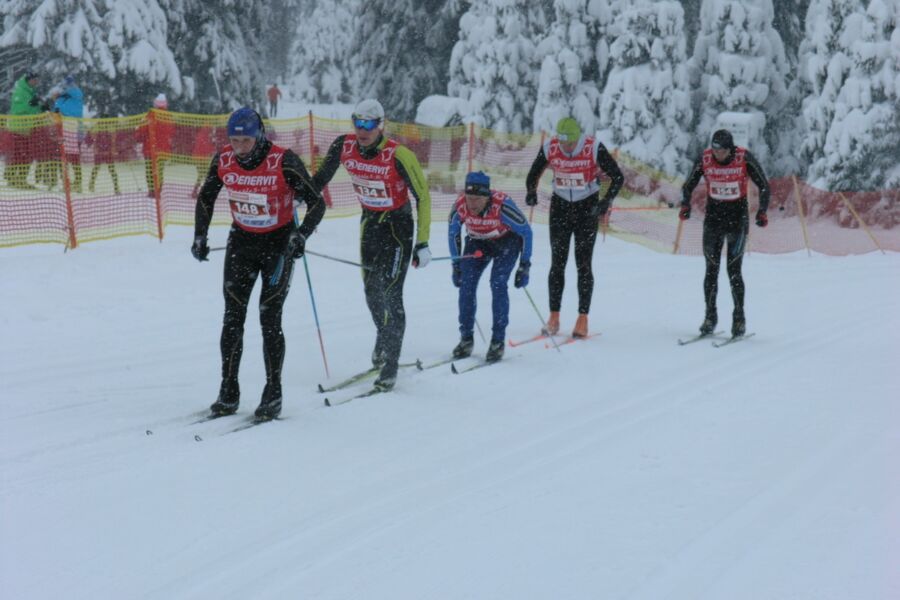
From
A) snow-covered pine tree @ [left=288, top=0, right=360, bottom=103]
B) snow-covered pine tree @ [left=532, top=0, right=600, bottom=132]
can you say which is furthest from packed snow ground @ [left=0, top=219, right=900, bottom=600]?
snow-covered pine tree @ [left=288, top=0, right=360, bottom=103]

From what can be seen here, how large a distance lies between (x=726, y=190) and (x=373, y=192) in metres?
3.88

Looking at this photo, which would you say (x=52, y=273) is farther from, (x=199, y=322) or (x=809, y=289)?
(x=809, y=289)

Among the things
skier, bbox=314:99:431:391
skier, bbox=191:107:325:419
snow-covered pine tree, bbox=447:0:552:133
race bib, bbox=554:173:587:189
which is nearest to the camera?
skier, bbox=191:107:325:419

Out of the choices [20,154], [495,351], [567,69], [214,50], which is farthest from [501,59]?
[495,351]

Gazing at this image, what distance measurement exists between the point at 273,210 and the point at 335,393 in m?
1.65

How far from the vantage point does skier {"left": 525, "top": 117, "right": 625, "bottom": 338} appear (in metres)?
8.97

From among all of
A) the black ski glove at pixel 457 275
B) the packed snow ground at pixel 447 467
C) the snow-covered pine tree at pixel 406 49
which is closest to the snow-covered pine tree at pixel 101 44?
the snow-covered pine tree at pixel 406 49

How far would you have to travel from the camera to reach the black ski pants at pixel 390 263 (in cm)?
721

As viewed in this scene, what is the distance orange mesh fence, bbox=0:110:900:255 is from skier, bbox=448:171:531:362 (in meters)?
6.04

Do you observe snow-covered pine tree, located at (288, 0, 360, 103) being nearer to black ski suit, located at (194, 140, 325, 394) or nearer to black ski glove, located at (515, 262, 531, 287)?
black ski glove, located at (515, 262, 531, 287)

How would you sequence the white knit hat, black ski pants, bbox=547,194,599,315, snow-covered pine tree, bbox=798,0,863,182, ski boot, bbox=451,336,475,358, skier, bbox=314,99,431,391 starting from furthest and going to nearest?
snow-covered pine tree, bbox=798,0,863,182 → black ski pants, bbox=547,194,599,315 → ski boot, bbox=451,336,475,358 → skier, bbox=314,99,431,391 → the white knit hat

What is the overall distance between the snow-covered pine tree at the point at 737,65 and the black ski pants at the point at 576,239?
1584 centimetres

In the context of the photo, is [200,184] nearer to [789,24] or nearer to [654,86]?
[654,86]

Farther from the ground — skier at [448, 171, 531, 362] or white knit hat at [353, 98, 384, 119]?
white knit hat at [353, 98, 384, 119]
